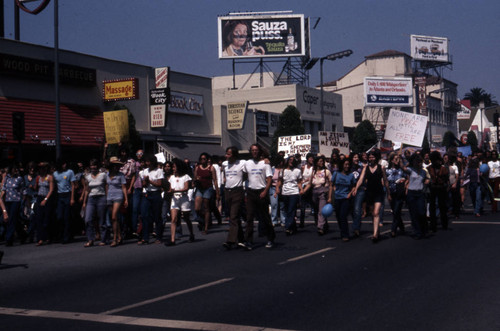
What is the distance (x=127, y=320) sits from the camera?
6453mm

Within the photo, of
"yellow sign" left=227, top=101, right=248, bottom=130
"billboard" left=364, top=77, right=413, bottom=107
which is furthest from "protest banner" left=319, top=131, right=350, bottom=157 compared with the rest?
"billboard" left=364, top=77, right=413, bottom=107

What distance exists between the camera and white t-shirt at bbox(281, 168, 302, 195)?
14.6 meters

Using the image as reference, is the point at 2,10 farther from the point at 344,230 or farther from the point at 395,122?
the point at 344,230

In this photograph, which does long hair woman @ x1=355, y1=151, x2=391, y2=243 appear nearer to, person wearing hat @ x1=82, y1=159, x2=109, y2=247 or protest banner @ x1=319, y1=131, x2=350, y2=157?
person wearing hat @ x1=82, y1=159, x2=109, y2=247

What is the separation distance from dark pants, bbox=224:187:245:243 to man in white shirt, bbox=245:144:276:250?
148 millimetres

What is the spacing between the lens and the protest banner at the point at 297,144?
25312 mm

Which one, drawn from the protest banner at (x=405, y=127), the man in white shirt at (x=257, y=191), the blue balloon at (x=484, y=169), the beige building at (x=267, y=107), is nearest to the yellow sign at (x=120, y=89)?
the beige building at (x=267, y=107)

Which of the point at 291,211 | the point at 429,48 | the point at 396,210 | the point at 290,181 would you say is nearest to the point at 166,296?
the point at 396,210

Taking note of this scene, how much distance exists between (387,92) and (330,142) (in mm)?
49178

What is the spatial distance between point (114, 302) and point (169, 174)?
637cm

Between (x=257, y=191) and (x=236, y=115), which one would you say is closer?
(x=257, y=191)

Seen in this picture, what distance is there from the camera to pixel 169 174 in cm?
1370

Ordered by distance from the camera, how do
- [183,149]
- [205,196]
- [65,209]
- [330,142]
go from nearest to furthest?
[65,209], [205,196], [330,142], [183,149]

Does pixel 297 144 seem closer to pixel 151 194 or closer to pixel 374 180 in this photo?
pixel 374 180
